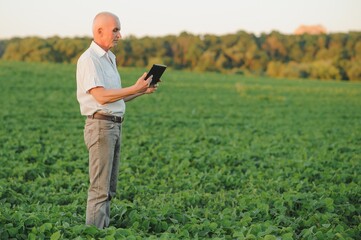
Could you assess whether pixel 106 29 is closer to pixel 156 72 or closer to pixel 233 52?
pixel 156 72

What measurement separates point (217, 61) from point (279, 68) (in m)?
8.31

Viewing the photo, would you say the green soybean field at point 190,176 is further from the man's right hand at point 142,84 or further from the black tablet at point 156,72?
the black tablet at point 156,72

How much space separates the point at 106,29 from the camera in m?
4.71

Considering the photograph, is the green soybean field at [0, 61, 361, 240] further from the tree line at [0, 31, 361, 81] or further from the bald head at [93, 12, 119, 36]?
the tree line at [0, 31, 361, 81]

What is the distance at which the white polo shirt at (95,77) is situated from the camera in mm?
4641

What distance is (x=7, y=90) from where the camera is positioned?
2398 centimetres

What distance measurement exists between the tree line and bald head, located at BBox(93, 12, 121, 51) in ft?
183

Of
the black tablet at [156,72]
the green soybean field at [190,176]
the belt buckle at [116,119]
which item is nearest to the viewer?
the black tablet at [156,72]

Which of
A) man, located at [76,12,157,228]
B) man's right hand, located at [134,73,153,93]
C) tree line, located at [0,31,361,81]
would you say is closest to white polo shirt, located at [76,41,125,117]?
man, located at [76,12,157,228]

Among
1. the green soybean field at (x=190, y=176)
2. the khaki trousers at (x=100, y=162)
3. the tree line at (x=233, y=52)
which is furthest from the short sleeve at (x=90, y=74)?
the tree line at (x=233, y=52)

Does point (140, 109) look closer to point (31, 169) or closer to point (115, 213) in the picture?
point (31, 169)

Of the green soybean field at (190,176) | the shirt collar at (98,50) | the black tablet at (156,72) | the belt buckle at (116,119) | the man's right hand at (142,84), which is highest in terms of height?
the shirt collar at (98,50)

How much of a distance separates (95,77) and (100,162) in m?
0.79

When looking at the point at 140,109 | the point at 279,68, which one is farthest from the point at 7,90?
the point at 279,68
